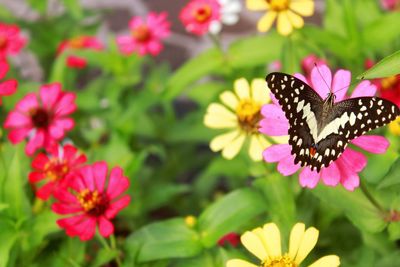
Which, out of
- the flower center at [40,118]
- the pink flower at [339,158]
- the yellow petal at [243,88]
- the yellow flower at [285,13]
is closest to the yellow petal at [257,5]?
the yellow flower at [285,13]

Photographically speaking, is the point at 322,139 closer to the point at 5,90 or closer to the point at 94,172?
the point at 94,172

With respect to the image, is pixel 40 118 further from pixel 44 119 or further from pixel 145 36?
pixel 145 36

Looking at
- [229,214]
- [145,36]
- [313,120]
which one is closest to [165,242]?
[229,214]

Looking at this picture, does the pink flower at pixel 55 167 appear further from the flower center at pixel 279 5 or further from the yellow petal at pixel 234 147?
the flower center at pixel 279 5

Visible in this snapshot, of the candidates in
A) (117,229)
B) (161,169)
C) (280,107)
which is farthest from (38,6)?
(280,107)

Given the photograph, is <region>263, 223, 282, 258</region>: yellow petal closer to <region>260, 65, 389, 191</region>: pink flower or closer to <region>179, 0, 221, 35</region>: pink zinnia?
<region>260, 65, 389, 191</region>: pink flower

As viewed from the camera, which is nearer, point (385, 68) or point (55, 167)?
point (385, 68)
